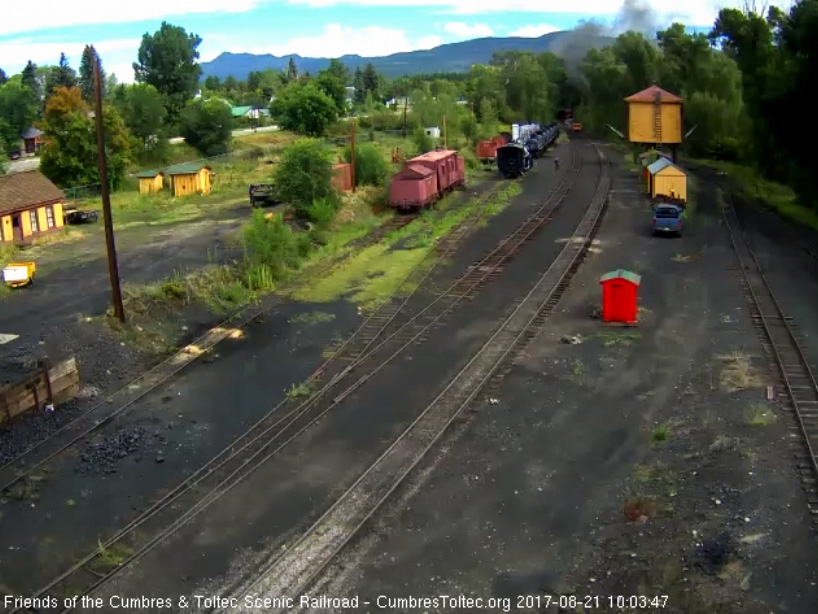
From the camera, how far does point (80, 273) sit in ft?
94.7

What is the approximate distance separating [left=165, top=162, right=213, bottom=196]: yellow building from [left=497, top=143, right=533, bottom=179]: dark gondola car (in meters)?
19.2

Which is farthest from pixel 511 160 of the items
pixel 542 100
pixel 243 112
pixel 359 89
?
pixel 359 89

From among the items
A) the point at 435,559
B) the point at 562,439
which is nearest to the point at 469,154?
the point at 562,439

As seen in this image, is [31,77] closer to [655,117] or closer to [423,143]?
→ [423,143]

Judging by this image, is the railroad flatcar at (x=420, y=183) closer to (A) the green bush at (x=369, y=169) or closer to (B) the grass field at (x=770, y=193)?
(A) the green bush at (x=369, y=169)

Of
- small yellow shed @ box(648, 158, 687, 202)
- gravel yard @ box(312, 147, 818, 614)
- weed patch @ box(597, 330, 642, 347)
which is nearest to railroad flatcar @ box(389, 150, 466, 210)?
small yellow shed @ box(648, 158, 687, 202)

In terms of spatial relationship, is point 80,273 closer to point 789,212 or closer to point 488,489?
point 488,489

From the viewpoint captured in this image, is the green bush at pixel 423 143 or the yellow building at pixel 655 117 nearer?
the yellow building at pixel 655 117

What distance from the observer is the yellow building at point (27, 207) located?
33344 mm

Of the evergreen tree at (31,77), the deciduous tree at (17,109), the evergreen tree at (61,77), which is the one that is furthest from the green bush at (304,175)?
the evergreen tree at (31,77)

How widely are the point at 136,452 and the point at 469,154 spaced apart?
2177 inches

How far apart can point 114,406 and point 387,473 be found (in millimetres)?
7013

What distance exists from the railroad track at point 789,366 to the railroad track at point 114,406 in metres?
10.7

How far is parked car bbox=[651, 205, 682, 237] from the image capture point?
1324 inches
